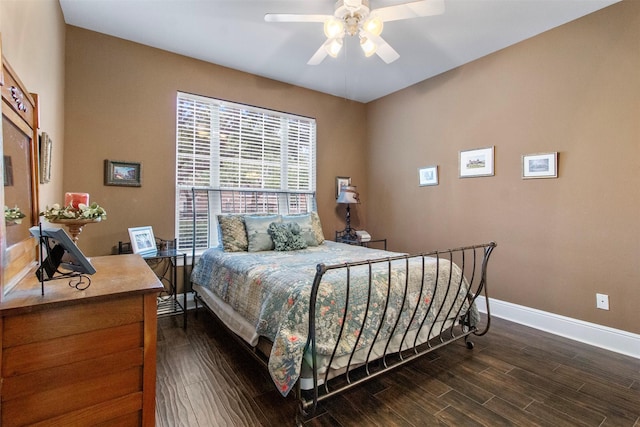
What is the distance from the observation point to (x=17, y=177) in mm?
1352

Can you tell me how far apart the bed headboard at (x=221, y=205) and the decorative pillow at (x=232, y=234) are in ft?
1.28

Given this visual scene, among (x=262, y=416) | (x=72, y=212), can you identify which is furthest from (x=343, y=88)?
(x=262, y=416)

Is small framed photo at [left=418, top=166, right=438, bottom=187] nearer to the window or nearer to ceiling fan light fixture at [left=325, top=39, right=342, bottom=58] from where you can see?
the window

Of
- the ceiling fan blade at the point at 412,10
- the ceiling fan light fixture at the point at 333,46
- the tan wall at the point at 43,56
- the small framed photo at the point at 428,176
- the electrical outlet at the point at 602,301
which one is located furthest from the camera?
the small framed photo at the point at 428,176

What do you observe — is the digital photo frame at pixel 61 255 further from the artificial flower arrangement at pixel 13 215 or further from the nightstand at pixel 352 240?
the nightstand at pixel 352 240

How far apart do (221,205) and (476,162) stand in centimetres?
298

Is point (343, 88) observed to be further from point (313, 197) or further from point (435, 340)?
point (435, 340)

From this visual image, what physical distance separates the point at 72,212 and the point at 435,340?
275 centimetres

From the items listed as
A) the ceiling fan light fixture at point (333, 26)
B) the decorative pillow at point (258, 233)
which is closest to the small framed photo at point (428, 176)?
the decorative pillow at point (258, 233)

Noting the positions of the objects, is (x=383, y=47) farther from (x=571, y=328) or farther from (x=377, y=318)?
(x=571, y=328)

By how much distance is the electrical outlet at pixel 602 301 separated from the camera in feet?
8.36

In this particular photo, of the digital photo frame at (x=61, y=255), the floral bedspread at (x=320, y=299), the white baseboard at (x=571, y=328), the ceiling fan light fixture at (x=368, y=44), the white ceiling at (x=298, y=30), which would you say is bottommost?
the white baseboard at (x=571, y=328)

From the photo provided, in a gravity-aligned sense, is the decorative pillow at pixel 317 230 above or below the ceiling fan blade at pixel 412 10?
below

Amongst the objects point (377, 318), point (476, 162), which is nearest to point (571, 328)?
point (476, 162)
